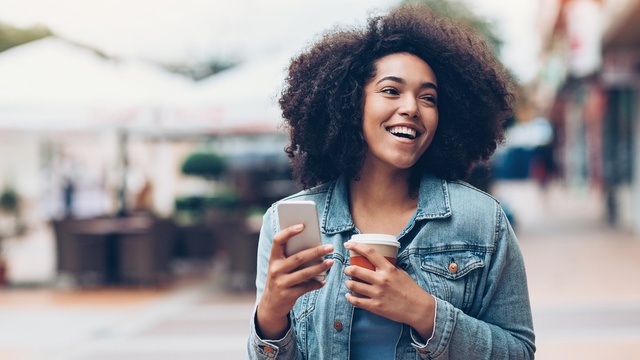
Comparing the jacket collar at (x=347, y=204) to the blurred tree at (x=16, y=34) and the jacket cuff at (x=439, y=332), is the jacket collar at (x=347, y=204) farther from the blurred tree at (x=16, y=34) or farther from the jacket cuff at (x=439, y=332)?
the blurred tree at (x=16, y=34)

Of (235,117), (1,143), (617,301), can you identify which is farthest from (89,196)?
(617,301)

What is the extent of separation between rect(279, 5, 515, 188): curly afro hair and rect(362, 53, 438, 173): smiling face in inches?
1.4

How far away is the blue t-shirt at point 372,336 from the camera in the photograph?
189cm

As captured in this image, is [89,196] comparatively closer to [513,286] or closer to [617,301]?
[617,301]

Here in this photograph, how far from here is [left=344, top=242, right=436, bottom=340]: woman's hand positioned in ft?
5.73

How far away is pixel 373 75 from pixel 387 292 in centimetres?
57

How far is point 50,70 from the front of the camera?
36.1ft

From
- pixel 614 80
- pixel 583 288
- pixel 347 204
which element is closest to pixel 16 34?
pixel 614 80

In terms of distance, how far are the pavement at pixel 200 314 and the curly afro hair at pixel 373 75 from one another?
4.74 metres

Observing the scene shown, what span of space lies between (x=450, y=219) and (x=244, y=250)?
26.9 feet

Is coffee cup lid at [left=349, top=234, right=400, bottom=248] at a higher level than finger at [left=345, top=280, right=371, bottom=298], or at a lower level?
higher

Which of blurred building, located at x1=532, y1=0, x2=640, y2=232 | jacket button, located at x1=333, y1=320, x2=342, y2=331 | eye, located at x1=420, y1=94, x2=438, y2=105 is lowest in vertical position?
jacket button, located at x1=333, y1=320, x2=342, y2=331

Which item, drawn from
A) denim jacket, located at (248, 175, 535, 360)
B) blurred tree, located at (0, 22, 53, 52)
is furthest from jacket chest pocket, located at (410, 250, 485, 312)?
blurred tree, located at (0, 22, 53, 52)

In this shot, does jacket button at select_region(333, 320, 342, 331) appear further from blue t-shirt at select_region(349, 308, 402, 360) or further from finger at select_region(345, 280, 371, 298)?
finger at select_region(345, 280, 371, 298)
